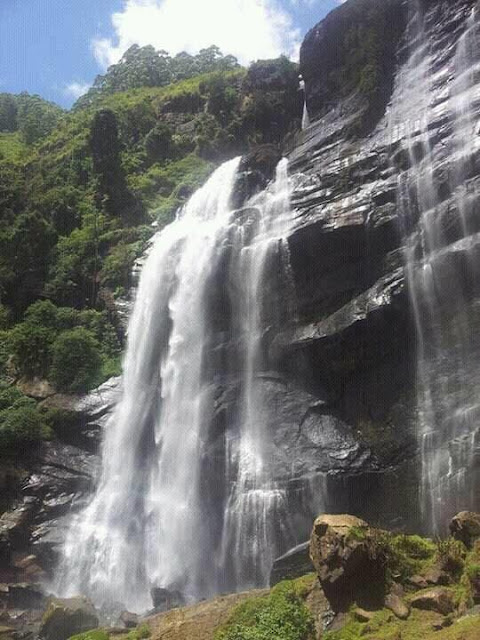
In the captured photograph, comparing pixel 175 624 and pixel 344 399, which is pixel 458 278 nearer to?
pixel 344 399

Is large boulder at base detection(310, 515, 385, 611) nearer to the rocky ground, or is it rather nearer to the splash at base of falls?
the rocky ground

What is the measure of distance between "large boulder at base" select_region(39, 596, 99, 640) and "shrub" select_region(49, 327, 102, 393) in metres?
10.9

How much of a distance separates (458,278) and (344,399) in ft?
16.5

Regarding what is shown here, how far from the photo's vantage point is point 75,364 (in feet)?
82.3

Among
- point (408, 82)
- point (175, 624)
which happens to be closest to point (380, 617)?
point (175, 624)

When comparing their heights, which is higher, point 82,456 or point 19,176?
point 19,176

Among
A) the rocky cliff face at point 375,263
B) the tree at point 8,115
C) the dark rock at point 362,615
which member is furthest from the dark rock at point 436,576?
the tree at point 8,115

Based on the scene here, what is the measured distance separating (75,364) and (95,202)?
14.8m

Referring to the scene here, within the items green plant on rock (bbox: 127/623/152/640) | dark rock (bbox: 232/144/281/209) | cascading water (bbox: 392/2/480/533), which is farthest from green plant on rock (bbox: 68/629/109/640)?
dark rock (bbox: 232/144/281/209)

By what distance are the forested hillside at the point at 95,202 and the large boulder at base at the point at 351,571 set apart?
14.7 meters

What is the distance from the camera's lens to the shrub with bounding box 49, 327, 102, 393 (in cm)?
2473

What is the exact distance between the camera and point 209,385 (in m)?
21.6

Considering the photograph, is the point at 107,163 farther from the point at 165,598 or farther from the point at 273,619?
the point at 273,619

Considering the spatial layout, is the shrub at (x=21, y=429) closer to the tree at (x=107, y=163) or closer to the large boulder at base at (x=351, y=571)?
the large boulder at base at (x=351, y=571)
